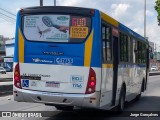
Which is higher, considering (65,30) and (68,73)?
(65,30)

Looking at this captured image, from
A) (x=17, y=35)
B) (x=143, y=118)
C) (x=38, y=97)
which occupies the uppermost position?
(x=17, y=35)

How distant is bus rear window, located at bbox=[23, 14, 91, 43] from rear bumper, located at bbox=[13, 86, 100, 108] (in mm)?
1396

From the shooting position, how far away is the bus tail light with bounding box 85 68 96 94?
10.3 meters

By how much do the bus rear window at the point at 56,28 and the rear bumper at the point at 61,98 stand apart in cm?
140

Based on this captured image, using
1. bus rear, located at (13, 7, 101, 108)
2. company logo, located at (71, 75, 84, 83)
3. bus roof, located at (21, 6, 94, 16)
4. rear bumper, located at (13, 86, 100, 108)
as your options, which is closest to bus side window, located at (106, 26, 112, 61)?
bus rear, located at (13, 7, 101, 108)

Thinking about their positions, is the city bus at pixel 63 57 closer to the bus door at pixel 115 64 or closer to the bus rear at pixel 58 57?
the bus rear at pixel 58 57

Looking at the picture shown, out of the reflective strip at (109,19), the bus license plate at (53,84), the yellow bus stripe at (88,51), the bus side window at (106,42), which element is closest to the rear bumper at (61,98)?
the bus license plate at (53,84)

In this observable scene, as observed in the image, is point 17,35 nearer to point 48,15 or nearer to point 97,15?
point 48,15

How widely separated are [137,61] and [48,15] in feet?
22.6

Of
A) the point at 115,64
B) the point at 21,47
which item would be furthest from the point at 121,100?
the point at 21,47

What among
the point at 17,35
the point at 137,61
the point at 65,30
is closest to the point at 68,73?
the point at 65,30

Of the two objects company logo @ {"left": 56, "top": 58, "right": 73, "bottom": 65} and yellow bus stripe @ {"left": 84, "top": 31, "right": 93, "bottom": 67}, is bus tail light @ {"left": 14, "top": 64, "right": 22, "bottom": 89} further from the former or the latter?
yellow bus stripe @ {"left": 84, "top": 31, "right": 93, "bottom": 67}

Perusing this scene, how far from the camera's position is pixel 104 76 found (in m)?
10.9

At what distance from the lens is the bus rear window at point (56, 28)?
1052 centimetres
